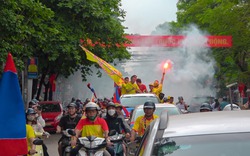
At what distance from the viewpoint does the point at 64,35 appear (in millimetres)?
29828

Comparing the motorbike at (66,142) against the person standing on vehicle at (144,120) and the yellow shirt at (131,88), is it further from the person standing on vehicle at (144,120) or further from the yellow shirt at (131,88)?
the yellow shirt at (131,88)

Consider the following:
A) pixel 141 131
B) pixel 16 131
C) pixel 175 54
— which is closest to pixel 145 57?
pixel 175 54

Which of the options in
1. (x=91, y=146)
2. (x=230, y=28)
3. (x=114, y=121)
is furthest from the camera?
(x=230, y=28)

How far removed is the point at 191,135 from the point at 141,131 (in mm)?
6070

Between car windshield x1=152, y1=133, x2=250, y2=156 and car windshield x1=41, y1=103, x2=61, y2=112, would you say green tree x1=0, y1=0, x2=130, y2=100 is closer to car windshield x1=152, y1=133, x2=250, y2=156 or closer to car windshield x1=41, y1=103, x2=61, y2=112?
car windshield x1=41, y1=103, x2=61, y2=112

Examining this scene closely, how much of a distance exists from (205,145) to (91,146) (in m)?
4.94

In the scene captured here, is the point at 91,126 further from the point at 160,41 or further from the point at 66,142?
the point at 160,41

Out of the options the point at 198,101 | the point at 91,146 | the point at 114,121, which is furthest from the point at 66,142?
the point at 198,101

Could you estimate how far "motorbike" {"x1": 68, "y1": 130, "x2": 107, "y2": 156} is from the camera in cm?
952

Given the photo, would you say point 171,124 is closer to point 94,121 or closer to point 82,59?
point 94,121

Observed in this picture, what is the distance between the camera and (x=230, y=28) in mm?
41750

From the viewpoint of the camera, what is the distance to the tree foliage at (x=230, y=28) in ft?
130

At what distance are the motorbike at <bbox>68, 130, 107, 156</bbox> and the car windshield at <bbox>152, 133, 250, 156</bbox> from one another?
473 centimetres

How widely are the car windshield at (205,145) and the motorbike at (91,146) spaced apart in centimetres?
473
